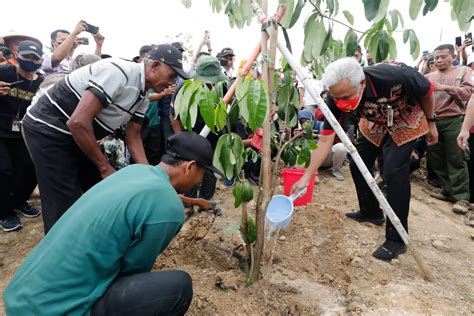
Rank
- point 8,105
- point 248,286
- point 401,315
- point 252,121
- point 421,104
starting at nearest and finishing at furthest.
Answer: point 252,121, point 401,315, point 248,286, point 421,104, point 8,105

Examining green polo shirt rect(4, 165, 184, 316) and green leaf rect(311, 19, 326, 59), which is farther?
green leaf rect(311, 19, 326, 59)

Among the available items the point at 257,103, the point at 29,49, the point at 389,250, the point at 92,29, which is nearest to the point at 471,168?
the point at 389,250

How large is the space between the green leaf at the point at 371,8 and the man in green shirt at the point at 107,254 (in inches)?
35.3

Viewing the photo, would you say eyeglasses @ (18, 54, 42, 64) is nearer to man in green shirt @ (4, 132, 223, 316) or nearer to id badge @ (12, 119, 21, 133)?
id badge @ (12, 119, 21, 133)

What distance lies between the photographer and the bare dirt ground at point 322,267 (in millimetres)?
1780

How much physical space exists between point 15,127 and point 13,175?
368 mm

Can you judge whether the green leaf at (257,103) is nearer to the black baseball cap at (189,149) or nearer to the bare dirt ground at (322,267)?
the black baseball cap at (189,149)

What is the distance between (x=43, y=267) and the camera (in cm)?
112

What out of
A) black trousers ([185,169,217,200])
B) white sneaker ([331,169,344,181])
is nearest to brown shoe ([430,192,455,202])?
white sneaker ([331,169,344,181])

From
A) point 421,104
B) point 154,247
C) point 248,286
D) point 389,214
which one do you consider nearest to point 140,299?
point 154,247

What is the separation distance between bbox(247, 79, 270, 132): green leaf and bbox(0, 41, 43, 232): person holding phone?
2.03 metres

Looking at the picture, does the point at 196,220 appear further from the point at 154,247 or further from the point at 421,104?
the point at 421,104

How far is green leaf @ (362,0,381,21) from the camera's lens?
117 cm

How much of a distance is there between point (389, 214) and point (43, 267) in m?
1.68
